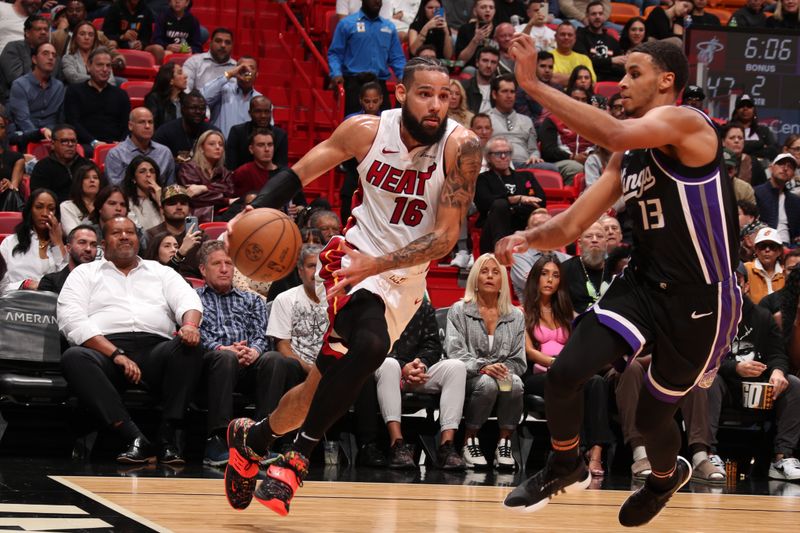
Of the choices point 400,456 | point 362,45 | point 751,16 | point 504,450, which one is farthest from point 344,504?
point 751,16

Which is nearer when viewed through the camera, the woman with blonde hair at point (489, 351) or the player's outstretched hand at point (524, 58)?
the player's outstretched hand at point (524, 58)

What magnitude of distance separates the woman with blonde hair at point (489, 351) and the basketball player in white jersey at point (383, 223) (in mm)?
2957

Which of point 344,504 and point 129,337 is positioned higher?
point 344,504

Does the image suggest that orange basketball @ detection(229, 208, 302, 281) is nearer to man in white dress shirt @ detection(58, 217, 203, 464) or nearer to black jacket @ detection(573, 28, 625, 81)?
man in white dress shirt @ detection(58, 217, 203, 464)

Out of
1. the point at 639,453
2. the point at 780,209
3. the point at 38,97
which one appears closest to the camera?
the point at 639,453

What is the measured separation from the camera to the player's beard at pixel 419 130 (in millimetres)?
5293

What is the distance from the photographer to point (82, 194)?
31.0 feet

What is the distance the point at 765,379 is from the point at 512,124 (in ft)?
14.9

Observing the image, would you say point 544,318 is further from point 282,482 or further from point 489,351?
point 282,482

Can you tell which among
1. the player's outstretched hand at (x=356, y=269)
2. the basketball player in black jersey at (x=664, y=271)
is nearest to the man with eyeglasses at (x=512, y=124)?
the basketball player in black jersey at (x=664, y=271)

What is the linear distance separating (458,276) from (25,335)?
4.27 m

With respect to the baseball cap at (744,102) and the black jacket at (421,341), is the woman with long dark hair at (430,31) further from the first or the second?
the black jacket at (421,341)

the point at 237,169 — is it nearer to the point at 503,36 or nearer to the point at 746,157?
the point at 503,36

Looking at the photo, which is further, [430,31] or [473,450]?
[430,31]
